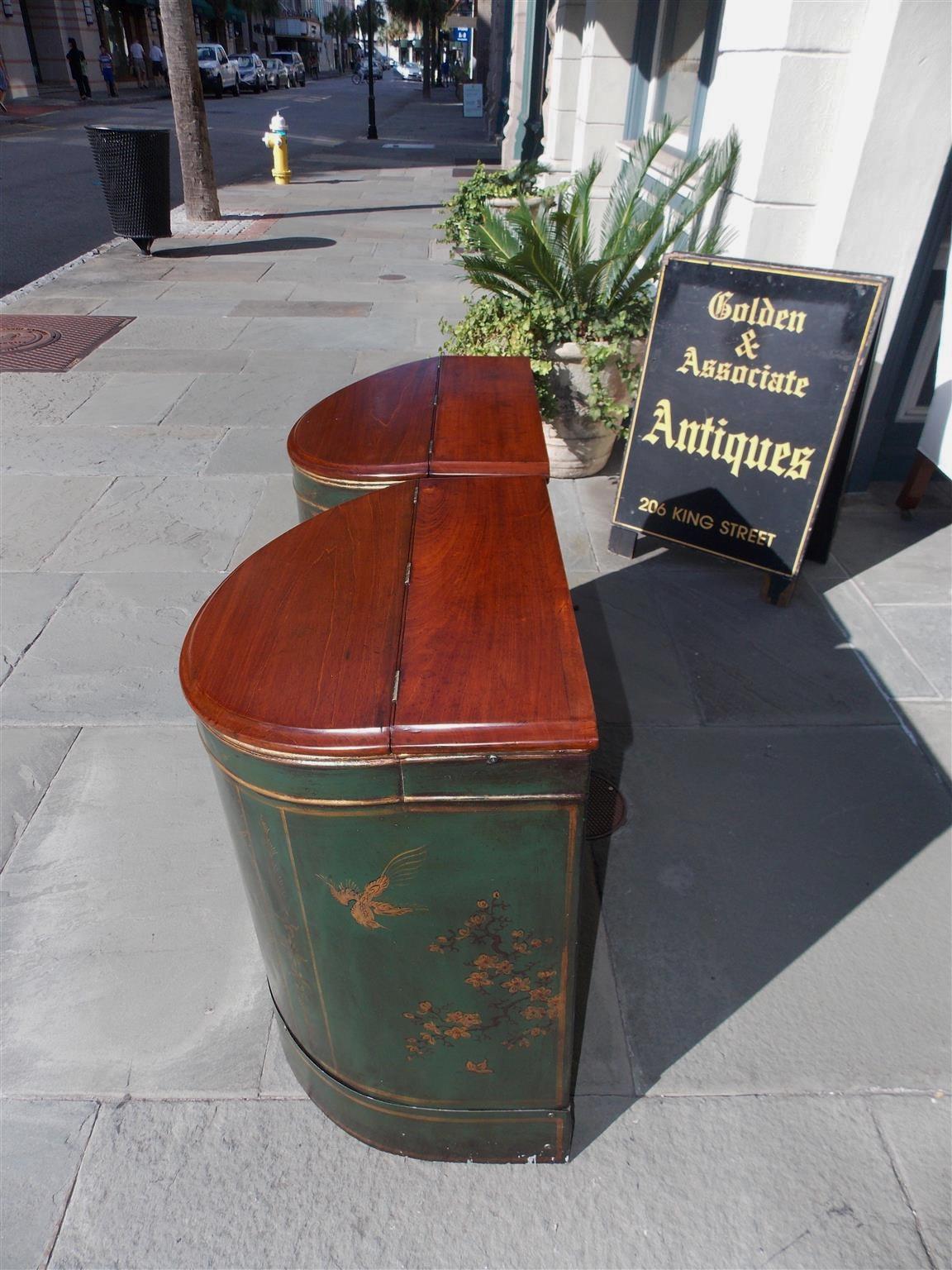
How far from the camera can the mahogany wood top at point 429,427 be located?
2621 millimetres

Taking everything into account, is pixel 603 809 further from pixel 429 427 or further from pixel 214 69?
pixel 214 69

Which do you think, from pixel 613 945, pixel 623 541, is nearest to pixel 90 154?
pixel 623 541

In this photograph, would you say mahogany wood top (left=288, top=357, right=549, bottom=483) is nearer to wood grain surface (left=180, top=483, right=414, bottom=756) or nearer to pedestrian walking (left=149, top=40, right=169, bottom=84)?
wood grain surface (left=180, top=483, right=414, bottom=756)

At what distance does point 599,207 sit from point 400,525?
8661mm

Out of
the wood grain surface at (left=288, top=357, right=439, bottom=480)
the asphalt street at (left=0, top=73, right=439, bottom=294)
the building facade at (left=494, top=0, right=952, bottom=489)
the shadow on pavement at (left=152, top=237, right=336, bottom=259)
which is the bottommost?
the asphalt street at (left=0, top=73, right=439, bottom=294)

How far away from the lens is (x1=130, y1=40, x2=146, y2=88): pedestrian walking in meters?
44.7

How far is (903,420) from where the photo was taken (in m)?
5.35

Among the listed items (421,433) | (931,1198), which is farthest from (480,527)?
(931,1198)

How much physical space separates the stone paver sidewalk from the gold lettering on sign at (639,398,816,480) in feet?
2.10

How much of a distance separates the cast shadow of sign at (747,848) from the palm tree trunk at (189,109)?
1069cm

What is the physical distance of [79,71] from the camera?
34969mm

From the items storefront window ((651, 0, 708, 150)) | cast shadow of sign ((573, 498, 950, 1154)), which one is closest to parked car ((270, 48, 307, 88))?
storefront window ((651, 0, 708, 150))

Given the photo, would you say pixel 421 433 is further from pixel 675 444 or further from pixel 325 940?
pixel 675 444

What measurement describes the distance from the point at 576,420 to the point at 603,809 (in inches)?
116
